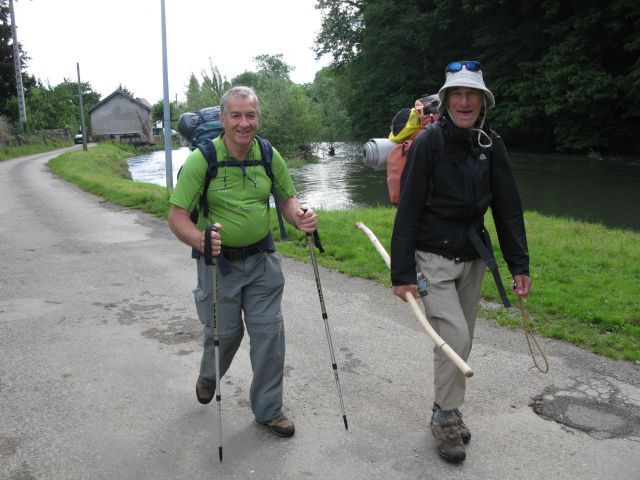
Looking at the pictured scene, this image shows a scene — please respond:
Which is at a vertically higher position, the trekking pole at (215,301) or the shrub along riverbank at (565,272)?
the trekking pole at (215,301)

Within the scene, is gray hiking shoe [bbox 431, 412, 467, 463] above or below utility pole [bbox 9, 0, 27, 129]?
below

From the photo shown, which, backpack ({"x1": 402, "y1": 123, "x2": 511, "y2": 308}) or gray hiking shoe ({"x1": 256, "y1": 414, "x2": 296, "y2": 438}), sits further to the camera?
gray hiking shoe ({"x1": 256, "y1": 414, "x2": 296, "y2": 438})

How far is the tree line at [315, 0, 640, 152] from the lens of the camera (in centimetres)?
2931

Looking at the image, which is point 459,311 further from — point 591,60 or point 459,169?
point 591,60

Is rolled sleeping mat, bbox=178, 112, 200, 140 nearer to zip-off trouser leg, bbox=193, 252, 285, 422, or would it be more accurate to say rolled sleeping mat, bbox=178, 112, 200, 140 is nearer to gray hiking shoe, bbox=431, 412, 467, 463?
zip-off trouser leg, bbox=193, 252, 285, 422

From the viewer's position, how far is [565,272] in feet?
23.5

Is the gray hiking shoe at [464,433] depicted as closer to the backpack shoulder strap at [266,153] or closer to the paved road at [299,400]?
the paved road at [299,400]

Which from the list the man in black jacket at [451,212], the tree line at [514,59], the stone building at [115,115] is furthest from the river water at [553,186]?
the stone building at [115,115]

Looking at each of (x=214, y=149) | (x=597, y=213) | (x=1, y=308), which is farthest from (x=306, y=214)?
(x=597, y=213)

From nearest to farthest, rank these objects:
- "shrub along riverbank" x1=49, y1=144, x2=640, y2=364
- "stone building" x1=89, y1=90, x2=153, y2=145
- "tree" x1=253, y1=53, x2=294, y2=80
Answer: "shrub along riverbank" x1=49, y1=144, x2=640, y2=364 → "stone building" x1=89, y1=90, x2=153, y2=145 → "tree" x1=253, y1=53, x2=294, y2=80

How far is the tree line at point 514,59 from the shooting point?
29.3 m

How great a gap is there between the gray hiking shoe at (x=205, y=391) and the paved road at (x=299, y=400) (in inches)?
4.5

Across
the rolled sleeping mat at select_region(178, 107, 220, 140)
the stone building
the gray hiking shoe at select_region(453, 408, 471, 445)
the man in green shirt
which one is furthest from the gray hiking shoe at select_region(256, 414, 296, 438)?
the stone building

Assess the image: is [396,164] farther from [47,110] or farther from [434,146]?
[47,110]
